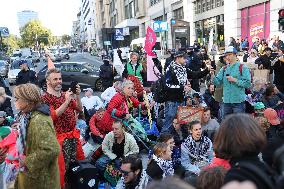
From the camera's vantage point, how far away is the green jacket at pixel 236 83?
605 centimetres

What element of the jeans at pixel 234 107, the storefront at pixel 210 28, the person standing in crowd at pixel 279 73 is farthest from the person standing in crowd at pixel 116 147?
the storefront at pixel 210 28

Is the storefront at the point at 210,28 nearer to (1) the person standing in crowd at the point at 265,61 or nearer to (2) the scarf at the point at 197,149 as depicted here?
(1) the person standing in crowd at the point at 265,61

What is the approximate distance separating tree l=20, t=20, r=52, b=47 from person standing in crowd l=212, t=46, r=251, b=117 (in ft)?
367

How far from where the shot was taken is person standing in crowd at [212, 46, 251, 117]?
6048mm

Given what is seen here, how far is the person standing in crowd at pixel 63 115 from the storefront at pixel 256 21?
58.9 ft

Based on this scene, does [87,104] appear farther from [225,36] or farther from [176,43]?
[176,43]

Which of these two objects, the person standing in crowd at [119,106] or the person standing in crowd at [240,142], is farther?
the person standing in crowd at [119,106]

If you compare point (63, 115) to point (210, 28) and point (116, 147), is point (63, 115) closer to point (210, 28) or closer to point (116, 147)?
point (116, 147)

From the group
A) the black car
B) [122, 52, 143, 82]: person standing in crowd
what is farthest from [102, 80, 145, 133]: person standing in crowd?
the black car

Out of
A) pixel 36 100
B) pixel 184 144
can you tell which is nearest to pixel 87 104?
pixel 184 144

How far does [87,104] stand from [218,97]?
3.23 metres

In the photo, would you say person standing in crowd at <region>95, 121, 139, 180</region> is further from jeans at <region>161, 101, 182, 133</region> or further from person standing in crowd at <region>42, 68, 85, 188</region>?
jeans at <region>161, 101, 182, 133</region>

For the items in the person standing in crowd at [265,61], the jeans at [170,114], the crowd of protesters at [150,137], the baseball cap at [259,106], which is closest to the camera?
the crowd of protesters at [150,137]

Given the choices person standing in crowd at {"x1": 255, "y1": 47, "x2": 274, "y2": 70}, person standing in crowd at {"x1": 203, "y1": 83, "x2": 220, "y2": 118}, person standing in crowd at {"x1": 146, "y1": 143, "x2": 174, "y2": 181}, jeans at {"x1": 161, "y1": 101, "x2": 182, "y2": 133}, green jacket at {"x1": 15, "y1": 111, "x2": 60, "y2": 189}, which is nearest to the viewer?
green jacket at {"x1": 15, "y1": 111, "x2": 60, "y2": 189}
